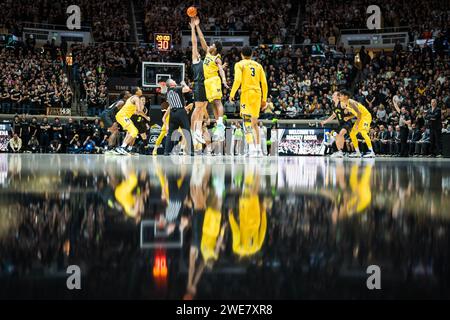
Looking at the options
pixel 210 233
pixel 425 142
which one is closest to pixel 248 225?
pixel 210 233

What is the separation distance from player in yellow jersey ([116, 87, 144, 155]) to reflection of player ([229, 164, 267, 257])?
9291 mm

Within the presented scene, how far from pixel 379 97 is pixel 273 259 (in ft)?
67.5

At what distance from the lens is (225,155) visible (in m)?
14.1

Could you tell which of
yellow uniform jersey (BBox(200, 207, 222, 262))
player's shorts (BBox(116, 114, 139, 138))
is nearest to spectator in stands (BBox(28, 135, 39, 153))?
player's shorts (BBox(116, 114, 139, 138))

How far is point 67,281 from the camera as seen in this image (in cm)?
102

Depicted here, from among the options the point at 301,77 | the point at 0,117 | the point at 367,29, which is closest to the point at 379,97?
the point at 301,77

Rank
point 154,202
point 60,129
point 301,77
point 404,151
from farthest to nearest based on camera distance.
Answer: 1. point 301,77
2. point 60,129
3. point 404,151
4. point 154,202

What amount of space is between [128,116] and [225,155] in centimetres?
320

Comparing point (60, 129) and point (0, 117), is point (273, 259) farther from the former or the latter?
point (0, 117)

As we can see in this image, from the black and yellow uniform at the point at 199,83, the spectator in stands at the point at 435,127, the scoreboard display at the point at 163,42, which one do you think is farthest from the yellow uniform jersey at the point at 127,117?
the scoreboard display at the point at 163,42

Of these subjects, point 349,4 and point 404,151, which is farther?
point 349,4

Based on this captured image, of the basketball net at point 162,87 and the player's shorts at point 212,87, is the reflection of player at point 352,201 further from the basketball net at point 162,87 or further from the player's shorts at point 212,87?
the basketball net at point 162,87

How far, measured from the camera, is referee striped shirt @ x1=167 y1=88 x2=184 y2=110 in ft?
31.8

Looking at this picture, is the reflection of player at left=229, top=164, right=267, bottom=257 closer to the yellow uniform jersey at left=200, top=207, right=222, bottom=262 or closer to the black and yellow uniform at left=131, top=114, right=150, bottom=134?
the yellow uniform jersey at left=200, top=207, right=222, bottom=262
